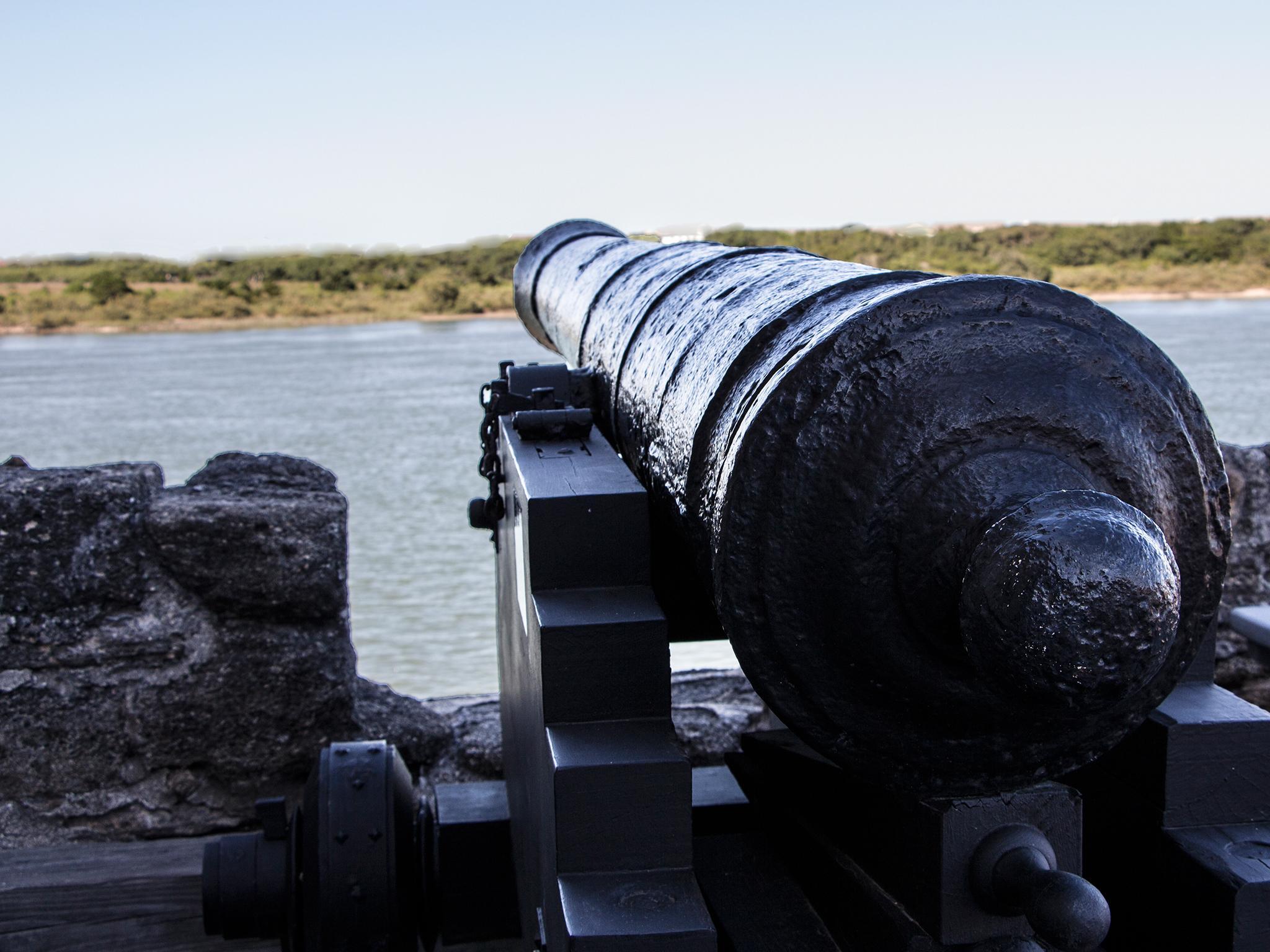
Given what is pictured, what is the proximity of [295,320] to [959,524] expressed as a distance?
2242 centimetres

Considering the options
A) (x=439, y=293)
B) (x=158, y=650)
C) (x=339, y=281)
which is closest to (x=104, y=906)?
(x=158, y=650)

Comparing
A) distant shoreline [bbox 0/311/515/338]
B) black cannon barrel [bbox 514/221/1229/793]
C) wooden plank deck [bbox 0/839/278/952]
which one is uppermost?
black cannon barrel [bbox 514/221/1229/793]

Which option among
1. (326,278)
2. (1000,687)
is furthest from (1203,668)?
(326,278)

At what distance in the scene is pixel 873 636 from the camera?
1.16 meters

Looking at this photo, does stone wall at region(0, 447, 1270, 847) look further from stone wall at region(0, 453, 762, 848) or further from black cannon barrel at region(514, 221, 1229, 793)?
black cannon barrel at region(514, 221, 1229, 793)

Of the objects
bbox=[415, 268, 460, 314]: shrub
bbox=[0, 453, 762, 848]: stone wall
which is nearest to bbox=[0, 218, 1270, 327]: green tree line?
bbox=[415, 268, 460, 314]: shrub

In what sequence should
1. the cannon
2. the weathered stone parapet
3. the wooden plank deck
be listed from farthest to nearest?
the weathered stone parapet, the wooden plank deck, the cannon

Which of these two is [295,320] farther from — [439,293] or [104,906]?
[104,906]

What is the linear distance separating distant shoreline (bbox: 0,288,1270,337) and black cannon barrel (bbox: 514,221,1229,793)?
19.1 meters

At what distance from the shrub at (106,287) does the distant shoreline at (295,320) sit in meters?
0.80

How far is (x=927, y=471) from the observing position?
113 centimetres

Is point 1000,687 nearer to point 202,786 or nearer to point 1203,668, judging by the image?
point 1203,668

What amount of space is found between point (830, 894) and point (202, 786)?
5.43 feet

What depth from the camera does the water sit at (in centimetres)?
454
